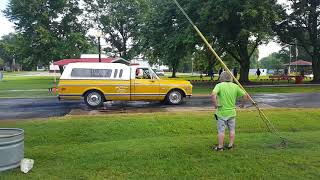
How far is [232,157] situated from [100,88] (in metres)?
11.2

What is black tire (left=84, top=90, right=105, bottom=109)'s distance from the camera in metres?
18.3

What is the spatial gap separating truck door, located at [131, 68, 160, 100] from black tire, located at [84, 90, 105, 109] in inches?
56.7

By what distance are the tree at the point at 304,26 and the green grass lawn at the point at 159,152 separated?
2659 cm

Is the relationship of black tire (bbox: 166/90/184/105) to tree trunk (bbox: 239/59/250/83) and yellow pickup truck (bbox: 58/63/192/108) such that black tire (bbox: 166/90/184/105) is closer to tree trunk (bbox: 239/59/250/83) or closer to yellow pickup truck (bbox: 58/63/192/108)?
yellow pickup truck (bbox: 58/63/192/108)

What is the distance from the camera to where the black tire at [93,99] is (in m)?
18.3

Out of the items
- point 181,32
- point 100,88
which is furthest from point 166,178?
point 181,32

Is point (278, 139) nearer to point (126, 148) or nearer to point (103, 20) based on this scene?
point (126, 148)

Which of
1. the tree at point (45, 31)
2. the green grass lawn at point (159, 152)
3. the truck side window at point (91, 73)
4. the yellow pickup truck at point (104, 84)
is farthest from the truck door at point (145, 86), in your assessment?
the tree at point (45, 31)

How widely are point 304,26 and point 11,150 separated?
1413 inches

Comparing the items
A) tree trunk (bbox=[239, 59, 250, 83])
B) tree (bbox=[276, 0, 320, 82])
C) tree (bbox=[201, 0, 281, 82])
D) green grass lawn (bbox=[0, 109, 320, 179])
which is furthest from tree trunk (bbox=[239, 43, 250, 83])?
green grass lawn (bbox=[0, 109, 320, 179])

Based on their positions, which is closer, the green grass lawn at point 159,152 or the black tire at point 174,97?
the green grass lawn at point 159,152

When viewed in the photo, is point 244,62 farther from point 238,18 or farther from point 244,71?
point 238,18

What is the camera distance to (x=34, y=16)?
198 ft

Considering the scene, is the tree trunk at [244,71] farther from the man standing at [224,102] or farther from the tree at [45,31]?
the man standing at [224,102]
